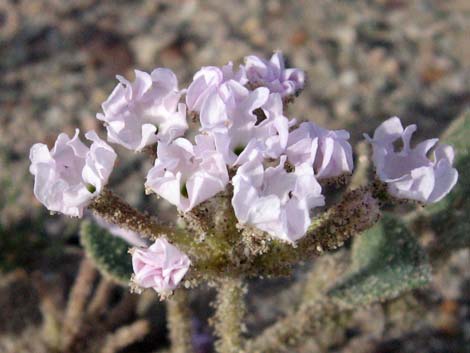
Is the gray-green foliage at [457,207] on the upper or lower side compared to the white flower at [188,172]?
lower

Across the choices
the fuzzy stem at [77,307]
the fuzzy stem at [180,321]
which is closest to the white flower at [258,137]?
the fuzzy stem at [180,321]

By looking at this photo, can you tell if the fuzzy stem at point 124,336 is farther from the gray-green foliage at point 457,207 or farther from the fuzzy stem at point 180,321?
the gray-green foliage at point 457,207

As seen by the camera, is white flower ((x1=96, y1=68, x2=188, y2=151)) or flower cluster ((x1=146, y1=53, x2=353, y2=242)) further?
white flower ((x1=96, y1=68, x2=188, y2=151))

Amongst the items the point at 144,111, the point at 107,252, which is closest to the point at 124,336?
the point at 107,252

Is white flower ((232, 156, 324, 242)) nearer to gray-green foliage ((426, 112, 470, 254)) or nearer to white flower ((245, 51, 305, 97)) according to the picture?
white flower ((245, 51, 305, 97))

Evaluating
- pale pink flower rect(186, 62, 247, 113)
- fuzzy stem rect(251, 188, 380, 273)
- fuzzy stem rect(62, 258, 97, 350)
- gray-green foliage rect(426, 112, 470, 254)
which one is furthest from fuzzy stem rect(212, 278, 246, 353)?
gray-green foliage rect(426, 112, 470, 254)

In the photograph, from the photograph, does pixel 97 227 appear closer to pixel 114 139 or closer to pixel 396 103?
pixel 114 139
